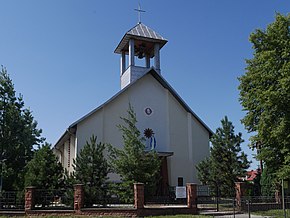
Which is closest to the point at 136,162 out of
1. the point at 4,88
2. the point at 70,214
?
the point at 70,214

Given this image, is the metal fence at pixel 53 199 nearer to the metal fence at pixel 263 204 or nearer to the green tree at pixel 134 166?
the green tree at pixel 134 166

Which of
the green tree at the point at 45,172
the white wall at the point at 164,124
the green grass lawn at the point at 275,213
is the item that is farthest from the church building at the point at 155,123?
the green grass lawn at the point at 275,213

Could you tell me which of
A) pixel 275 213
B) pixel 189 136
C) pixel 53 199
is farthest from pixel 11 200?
pixel 189 136

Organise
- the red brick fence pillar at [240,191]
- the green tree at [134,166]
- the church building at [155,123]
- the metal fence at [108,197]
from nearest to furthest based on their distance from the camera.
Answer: the metal fence at [108,197]
the green tree at [134,166]
the red brick fence pillar at [240,191]
the church building at [155,123]

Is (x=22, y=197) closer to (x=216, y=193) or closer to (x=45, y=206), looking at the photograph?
(x=45, y=206)

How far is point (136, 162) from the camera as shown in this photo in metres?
20.9

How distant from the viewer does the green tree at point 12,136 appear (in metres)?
25.3

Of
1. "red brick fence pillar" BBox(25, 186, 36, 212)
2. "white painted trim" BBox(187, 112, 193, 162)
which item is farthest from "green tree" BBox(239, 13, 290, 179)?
"red brick fence pillar" BBox(25, 186, 36, 212)

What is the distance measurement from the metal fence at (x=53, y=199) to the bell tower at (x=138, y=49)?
13930 millimetres

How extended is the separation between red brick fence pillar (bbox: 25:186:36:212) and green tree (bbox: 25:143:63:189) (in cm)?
107

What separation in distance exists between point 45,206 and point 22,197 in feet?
5.44

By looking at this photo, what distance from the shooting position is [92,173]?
20.7 m

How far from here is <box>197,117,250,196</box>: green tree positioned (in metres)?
24.1

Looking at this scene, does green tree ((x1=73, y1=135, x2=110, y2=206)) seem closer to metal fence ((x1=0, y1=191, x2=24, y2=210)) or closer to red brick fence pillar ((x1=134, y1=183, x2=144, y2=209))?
red brick fence pillar ((x1=134, y1=183, x2=144, y2=209))
